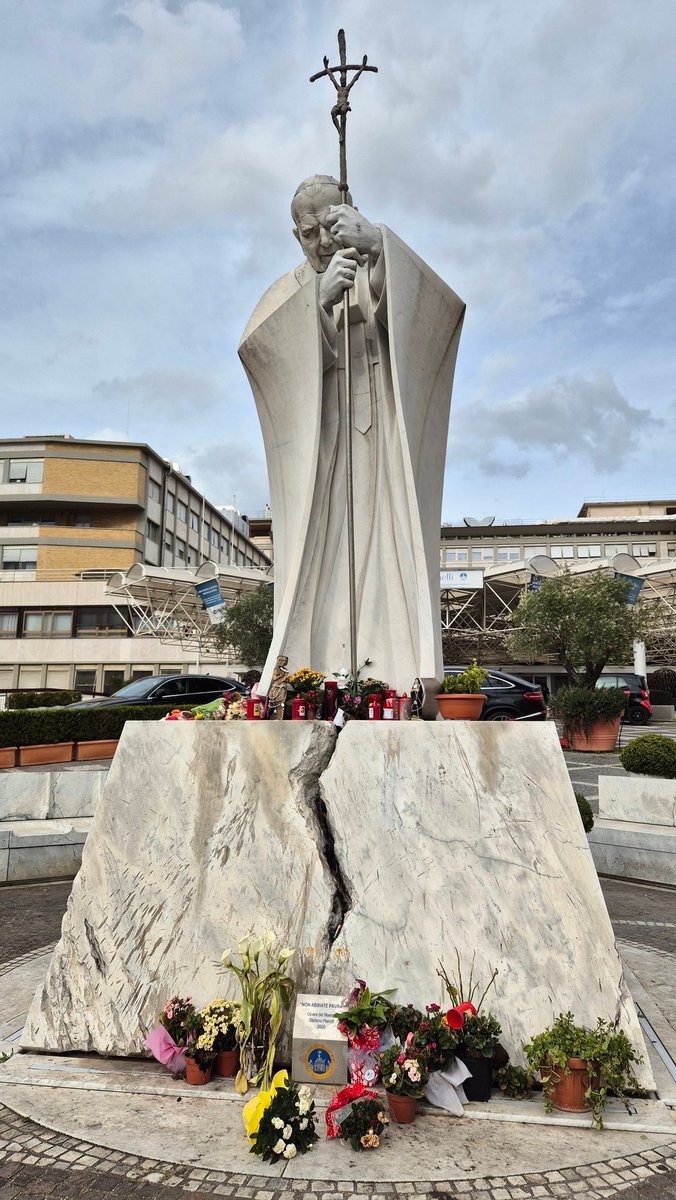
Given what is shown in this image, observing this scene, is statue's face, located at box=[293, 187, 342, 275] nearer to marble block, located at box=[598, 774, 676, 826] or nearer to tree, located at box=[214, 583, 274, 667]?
marble block, located at box=[598, 774, 676, 826]

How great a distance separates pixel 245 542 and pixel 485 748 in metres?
65.3

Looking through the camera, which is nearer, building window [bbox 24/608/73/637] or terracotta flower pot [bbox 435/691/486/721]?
terracotta flower pot [bbox 435/691/486/721]

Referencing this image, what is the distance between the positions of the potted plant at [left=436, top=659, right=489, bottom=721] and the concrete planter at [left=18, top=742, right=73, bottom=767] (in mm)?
10867

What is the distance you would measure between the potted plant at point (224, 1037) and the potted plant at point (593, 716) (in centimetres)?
1515

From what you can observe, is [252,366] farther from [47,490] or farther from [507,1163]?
[47,490]

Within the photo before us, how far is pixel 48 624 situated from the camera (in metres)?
42.5

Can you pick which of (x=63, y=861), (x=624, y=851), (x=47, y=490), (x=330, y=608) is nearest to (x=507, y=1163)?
(x=330, y=608)

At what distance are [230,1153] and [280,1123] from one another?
0.26 meters

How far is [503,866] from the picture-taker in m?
4.18

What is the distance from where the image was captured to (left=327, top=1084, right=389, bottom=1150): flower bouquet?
3223 millimetres

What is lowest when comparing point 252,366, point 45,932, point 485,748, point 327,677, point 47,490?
point 45,932

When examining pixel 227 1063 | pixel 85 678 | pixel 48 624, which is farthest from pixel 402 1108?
pixel 48 624

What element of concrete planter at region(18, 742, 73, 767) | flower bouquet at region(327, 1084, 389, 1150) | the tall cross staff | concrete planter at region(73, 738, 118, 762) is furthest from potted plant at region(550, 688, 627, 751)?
flower bouquet at region(327, 1084, 389, 1150)

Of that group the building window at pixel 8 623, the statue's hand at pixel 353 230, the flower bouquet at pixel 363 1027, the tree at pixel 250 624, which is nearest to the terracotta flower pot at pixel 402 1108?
the flower bouquet at pixel 363 1027
